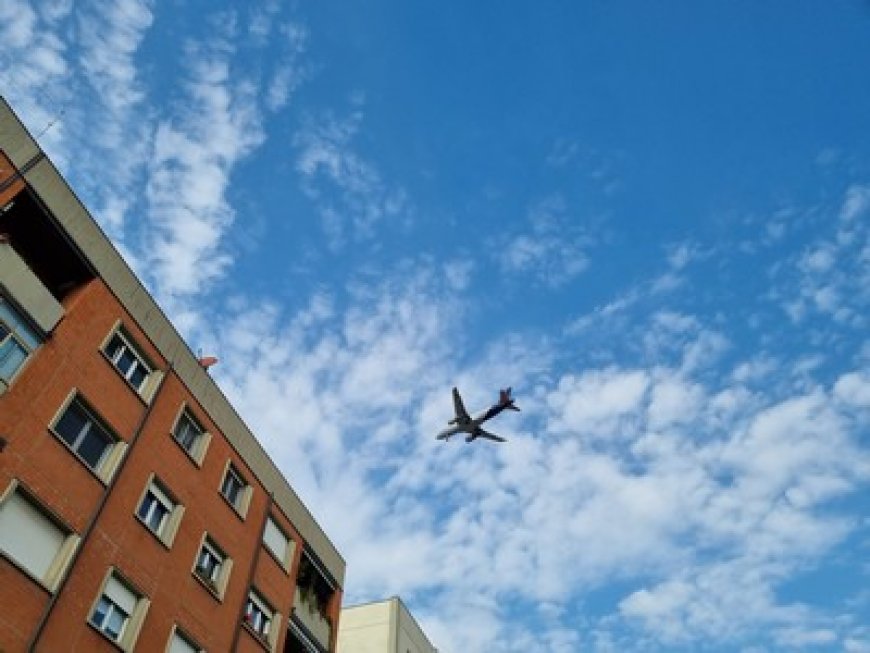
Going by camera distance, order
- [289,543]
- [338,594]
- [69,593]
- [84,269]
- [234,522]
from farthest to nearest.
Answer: [338,594]
[289,543]
[234,522]
[84,269]
[69,593]

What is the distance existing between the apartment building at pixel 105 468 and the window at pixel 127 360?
0.21 ft

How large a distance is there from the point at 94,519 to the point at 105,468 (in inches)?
68.6

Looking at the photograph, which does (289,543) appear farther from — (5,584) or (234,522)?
(5,584)

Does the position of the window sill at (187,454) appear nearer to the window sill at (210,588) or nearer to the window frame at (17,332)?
the window sill at (210,588)

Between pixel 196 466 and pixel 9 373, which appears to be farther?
pixel 196 466

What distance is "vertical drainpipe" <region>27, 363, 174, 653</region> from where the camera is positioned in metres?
17.0

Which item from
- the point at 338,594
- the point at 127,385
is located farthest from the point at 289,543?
the point at 127,385

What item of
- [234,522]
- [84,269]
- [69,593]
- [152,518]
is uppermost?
[84,269]

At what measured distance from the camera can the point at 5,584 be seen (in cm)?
1645

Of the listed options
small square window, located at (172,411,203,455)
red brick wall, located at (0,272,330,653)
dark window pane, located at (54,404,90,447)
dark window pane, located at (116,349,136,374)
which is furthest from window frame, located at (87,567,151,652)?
dark window pane, located at (116,349,136,374)

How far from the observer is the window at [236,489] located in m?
26.5

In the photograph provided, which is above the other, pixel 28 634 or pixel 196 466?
pixel 196 466

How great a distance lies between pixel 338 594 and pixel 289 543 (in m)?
4.38

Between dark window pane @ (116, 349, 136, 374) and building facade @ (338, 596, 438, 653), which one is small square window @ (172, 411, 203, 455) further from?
building facade @ (338, 596, 438, 653)
